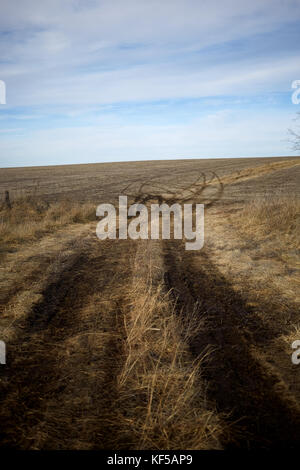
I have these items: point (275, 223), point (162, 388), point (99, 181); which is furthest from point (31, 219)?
point (99, 181)

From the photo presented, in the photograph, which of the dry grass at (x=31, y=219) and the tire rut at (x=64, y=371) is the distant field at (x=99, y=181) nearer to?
the dry grass at (x=31, y=219)

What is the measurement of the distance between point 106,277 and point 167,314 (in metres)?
2.33

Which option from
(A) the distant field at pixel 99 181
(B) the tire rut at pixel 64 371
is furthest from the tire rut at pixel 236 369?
(A) the distant field at pixel 99 181

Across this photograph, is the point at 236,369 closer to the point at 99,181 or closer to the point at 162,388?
the point at 162,388

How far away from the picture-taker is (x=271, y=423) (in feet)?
8.88

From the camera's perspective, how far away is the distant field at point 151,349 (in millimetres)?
2645

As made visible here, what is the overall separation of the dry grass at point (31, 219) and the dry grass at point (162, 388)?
21.3ft

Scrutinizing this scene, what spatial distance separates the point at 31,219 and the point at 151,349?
35.6 feet

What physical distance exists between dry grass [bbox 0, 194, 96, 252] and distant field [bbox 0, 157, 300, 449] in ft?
5.62

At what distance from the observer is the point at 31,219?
12.8 meters

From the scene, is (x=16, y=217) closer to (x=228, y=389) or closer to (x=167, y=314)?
(x=167, y=314)

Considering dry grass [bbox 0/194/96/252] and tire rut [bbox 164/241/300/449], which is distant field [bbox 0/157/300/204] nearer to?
dry grass [bbox 0/194/96/252]

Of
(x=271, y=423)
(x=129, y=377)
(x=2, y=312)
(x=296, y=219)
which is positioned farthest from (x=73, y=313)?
(x=296, y=219)

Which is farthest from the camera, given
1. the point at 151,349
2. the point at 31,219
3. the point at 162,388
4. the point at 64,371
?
the point at 31,219
